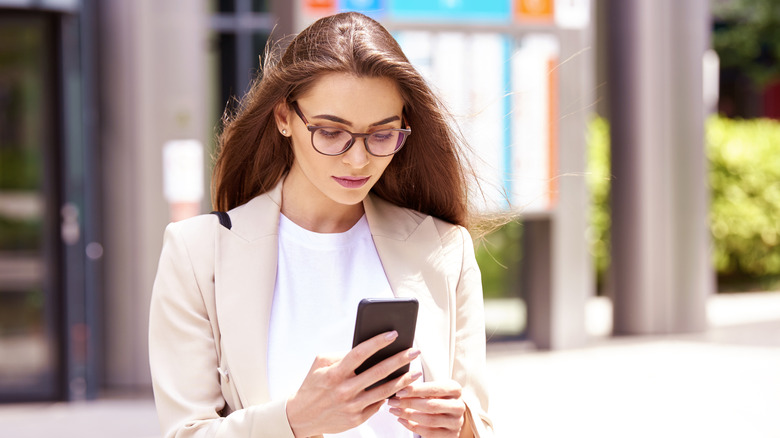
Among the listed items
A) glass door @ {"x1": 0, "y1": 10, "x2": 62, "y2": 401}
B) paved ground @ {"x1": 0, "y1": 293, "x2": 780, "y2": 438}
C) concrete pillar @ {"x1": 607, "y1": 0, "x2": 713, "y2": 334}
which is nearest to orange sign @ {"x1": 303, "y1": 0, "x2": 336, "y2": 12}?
glass door @ {"x1": 0, "y1": 10, "x2": 62, "y2": 401}

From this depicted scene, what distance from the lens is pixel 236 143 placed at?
87.4 inches

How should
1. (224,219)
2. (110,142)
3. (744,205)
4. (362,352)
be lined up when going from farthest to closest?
(744,205) → (110,142) → (224,219) → (362,352)

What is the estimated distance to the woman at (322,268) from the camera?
1843 mm

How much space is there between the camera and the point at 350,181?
199cm

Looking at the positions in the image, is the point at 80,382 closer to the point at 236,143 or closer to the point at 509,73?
the point at 509,73

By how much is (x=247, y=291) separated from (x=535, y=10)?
19.3 feet

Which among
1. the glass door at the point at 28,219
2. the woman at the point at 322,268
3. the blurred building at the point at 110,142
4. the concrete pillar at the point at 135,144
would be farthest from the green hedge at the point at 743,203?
the woman at the point at 322,268

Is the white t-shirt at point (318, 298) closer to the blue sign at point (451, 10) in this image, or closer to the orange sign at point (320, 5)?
the orange sign at point (320, 5)

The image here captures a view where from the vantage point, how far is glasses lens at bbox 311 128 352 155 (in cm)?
190

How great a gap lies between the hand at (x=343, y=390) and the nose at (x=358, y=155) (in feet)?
1.27

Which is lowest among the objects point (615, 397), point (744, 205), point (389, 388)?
point (615, 397)

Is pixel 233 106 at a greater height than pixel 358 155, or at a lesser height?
greater

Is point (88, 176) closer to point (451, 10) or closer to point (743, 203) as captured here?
point (451, 10)

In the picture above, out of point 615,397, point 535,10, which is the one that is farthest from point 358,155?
point 535,10
